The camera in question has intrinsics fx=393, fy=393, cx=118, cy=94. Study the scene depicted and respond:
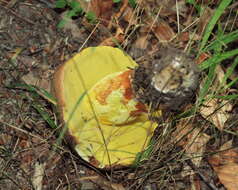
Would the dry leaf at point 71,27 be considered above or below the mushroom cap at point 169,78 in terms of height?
below

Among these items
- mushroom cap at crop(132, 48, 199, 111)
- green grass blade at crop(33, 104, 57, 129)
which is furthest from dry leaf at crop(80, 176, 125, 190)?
mushroom cap at crop(132, 48, 199, 111)

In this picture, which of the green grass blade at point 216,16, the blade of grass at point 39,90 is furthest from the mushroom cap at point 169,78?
the blade of grass at point 39,90

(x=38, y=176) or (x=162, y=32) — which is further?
(x=162, y=32)

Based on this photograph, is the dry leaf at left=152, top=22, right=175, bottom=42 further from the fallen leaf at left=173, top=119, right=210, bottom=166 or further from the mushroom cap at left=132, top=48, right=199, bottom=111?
the mushroom cap at left=132, top=48, right=199, bottom=111

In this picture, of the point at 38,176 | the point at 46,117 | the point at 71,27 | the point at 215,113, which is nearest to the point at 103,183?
the point at 38,176

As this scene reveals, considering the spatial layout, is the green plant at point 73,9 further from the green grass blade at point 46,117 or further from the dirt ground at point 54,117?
the green grass blade at point 46,117

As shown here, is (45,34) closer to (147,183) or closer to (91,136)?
(91,136)

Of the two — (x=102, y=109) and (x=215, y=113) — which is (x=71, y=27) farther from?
(x=215, y=113)
